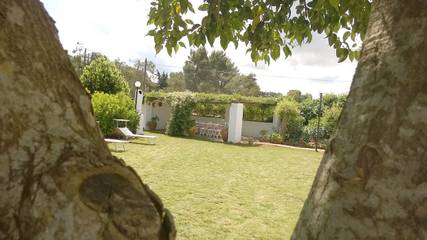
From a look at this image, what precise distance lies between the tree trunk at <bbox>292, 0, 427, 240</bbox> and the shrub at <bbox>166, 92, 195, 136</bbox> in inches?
829

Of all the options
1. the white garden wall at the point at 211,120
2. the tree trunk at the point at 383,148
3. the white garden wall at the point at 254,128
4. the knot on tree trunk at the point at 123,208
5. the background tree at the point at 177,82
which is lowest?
the white garden wall at the point at 254,128

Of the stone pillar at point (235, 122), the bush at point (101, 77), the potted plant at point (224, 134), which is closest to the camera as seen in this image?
the bush at point (101, 77)

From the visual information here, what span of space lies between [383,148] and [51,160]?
2.45 feet

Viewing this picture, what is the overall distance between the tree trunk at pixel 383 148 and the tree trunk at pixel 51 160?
43cm

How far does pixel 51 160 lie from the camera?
2.89 feet

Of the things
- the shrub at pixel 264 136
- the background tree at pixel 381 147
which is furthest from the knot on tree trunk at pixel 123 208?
the shrub at pixel 264 136

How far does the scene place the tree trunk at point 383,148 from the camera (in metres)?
0.83

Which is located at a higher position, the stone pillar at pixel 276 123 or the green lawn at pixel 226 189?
the stone pillar at pixel 276 123

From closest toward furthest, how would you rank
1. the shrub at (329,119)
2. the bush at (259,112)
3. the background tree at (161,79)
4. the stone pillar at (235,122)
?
1. the stone pillar at (235,122)
2. the shrub at (329,119)
3. the bush at (259,112)
4. the background tree at (161,79)

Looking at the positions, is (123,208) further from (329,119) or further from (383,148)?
(329,119)

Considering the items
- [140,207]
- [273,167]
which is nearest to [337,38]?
[140,207]

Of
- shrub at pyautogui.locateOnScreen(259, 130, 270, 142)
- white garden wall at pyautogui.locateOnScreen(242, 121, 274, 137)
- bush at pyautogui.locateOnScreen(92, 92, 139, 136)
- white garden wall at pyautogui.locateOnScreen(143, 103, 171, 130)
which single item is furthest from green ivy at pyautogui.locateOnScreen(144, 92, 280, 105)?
bush at pyautogui.locateOnScreen(92, 92, 139, 136)

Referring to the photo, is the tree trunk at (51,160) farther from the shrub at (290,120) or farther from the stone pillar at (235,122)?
the shrub at (290,120)

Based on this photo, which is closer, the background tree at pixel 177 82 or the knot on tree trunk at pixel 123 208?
the knot on tree trunk at pixel 123 208
